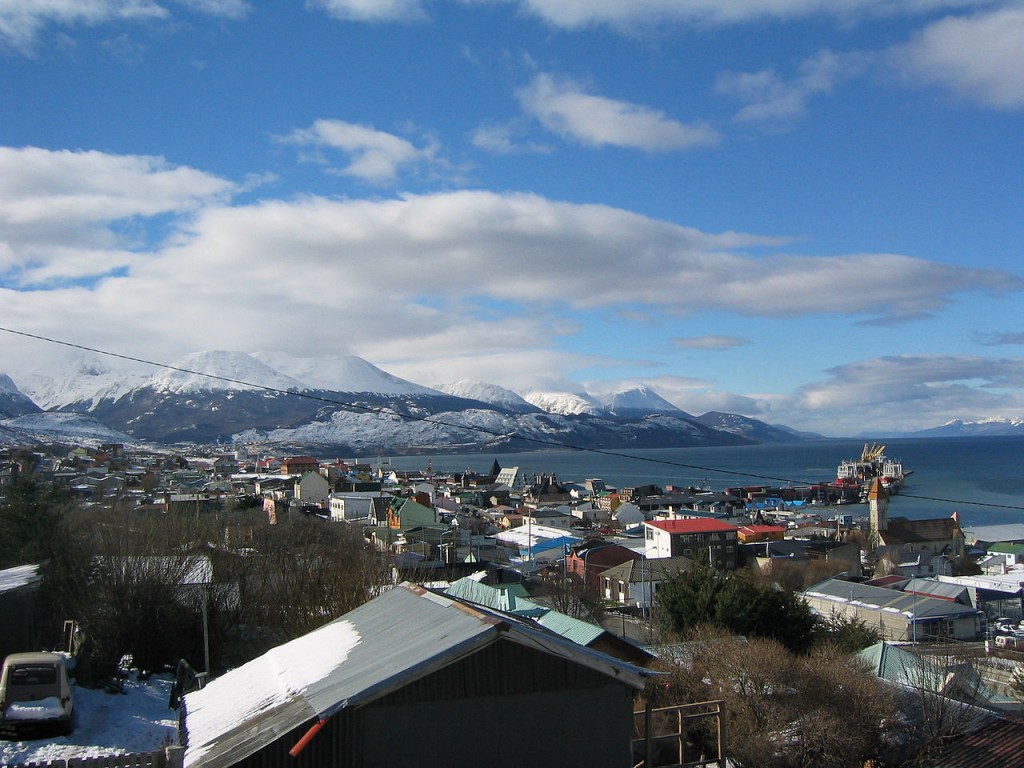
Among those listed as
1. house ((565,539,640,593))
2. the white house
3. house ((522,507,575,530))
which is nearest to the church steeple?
house ((522,507,575,530))

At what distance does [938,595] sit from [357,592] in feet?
78.8

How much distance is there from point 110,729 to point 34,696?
101cm

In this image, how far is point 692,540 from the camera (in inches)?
1750

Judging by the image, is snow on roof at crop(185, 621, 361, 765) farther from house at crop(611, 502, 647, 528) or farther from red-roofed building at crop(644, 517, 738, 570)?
house at crop(611, 502, 647, 528)

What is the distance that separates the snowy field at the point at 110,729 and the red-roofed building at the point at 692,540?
33.4 m

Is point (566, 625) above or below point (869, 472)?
above

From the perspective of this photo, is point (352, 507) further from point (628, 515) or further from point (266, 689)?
point (266, 689)

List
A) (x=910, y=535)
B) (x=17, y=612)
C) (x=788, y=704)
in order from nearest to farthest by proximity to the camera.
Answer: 1. (x=788, y=704)
2. (x=17, y=612)
3. (x=910, y=535)

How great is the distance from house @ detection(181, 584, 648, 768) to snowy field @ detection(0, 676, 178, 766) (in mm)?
1758

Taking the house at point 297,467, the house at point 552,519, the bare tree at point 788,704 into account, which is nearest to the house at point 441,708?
the bare tree at point 788,704

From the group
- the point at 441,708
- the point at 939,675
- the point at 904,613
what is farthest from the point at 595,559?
the point at 441,708

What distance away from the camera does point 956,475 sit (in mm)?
129375

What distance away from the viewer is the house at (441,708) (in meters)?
6.62

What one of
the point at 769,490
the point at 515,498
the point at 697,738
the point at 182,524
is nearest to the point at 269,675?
the point at 697,738
